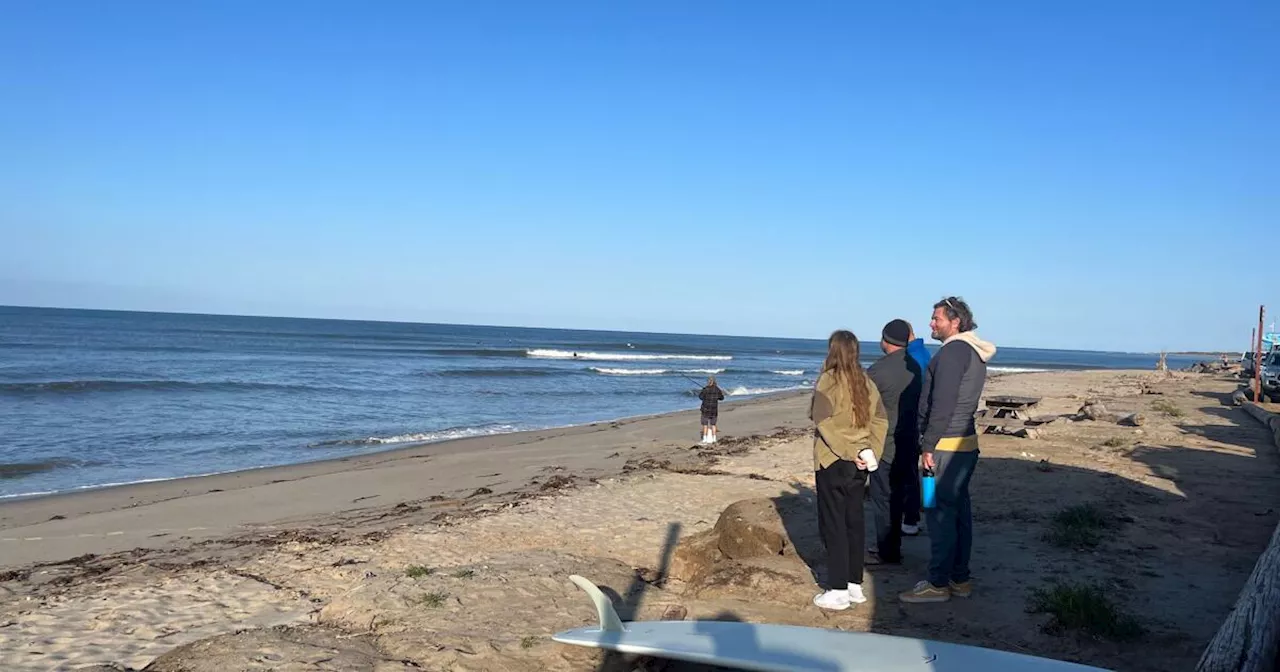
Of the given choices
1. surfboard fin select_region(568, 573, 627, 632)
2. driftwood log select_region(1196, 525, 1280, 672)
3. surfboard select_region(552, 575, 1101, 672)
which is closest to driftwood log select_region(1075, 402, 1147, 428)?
driftwood log select_region(1196, 525, 1280, 672)

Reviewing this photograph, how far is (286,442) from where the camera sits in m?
14.9

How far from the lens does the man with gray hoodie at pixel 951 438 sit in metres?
4.69

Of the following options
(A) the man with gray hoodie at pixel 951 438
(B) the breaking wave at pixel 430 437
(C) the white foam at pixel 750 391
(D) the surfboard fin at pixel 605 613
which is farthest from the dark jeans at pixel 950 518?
(C) the white foam at pixel 750 391

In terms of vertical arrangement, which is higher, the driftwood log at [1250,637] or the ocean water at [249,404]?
the driftwood log at [1250,637]

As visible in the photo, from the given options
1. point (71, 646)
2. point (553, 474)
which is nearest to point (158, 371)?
point (553, 474)

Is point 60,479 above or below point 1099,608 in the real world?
below

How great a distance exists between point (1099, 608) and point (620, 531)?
3766 mm

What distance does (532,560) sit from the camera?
5.82 m

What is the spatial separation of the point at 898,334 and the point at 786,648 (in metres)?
2.70

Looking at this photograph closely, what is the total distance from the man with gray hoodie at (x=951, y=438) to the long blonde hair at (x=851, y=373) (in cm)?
40

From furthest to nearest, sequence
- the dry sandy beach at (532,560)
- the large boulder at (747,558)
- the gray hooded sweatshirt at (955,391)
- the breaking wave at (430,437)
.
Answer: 1. the breaking wave at (430,437)
2. the large boulder at (747,558)
3. the gray hooded sweatshirt at (955,391)
4. the dry sandy beach at (532,560)

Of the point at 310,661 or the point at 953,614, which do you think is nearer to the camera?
the point at 310,661

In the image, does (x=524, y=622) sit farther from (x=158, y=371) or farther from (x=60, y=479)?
(x=158, y=371)

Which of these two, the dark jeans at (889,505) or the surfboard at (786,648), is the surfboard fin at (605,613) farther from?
the dark jeans at (889,505)
